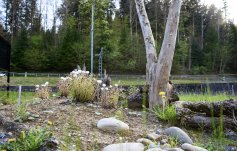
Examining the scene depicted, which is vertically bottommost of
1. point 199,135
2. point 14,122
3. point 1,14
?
point 199,135

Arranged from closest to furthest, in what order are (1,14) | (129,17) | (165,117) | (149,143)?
(149,143)
(165,117)
(1,14)
(129,17)

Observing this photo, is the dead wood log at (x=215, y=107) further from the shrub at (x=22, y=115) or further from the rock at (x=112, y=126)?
the shrub at (x=22, y=115)

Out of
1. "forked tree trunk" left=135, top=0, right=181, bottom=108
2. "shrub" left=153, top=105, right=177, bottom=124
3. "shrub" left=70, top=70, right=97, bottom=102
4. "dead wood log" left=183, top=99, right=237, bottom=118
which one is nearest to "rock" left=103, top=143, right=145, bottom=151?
"shrub" left=153, top=105, right=177, bottom=124

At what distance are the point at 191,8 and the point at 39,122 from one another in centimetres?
4081

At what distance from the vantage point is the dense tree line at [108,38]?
29766mm

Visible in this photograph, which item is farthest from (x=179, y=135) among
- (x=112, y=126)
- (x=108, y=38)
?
(x=108, y=38)

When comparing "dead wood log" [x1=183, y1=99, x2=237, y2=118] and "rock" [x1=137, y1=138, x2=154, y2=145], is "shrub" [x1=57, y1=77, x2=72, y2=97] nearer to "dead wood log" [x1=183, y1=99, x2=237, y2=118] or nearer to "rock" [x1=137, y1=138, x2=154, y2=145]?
"dead wood log" [x1=183, y1=99, x2=237, y2=118]

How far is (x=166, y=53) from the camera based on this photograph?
6.25 metres

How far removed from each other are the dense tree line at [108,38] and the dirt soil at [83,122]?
78.4 feet

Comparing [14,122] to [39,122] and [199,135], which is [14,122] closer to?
[39,122]

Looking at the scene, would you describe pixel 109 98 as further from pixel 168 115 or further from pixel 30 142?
pixel 30 142

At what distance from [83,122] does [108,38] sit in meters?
26.9

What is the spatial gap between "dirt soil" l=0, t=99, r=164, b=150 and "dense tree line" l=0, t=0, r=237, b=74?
78.4 feet

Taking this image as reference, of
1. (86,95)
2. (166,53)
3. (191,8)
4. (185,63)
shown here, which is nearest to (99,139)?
(86,95)
